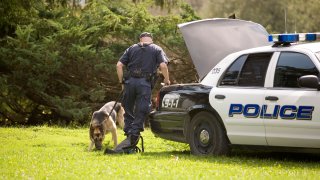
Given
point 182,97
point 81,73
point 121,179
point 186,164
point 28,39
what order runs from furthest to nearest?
point 81,73 < point 28,39 < point 182,97 < point 186,164 < point 121,179

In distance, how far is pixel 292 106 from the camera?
9.33 m

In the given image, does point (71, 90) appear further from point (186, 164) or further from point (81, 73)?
point (186, 164)

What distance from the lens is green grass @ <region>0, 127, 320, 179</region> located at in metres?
8.47

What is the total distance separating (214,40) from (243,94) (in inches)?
64.3

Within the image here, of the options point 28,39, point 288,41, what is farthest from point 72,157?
point 28,39

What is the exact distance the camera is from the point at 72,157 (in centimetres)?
1091

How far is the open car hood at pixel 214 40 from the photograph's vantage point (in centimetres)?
1118

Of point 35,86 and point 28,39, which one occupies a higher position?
point 28,39

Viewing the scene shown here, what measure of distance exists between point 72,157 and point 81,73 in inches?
350

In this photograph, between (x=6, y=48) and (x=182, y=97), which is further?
(x=6, y=48)

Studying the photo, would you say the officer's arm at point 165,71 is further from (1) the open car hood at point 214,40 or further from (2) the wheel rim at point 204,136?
(2) the wheel rim at point 204,136

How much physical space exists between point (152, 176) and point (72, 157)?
2.88 m

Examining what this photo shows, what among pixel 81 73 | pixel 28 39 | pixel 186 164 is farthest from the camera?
pixel 81 73

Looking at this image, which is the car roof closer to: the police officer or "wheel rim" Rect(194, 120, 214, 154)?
"wheel rim" Rect(194, 120, 214, 154)
